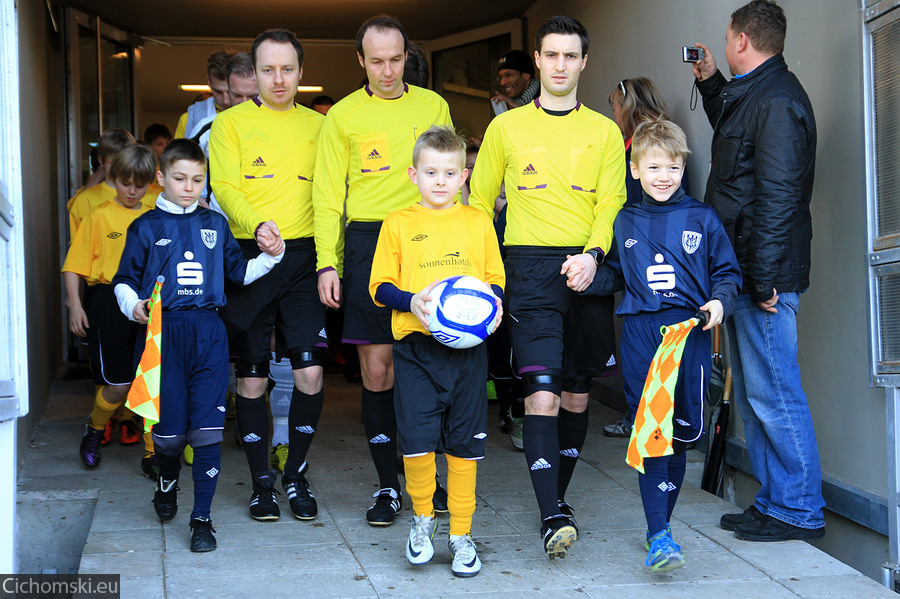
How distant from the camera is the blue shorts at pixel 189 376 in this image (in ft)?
11.7

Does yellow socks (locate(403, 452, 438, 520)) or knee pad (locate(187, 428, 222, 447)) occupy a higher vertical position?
knee pad (locate(187, 428, 222, 447))

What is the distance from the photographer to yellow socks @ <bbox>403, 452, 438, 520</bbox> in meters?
3.24

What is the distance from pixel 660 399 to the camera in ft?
10.4

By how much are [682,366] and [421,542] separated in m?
1.12

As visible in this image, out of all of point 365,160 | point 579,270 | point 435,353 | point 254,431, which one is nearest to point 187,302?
point 254,431

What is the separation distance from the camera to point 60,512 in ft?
14.1

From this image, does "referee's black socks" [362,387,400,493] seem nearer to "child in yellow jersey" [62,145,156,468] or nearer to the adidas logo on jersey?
the adidas logo on jersey

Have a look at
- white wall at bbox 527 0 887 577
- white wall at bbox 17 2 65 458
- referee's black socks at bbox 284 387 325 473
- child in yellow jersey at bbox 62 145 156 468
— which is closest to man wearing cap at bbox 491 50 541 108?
white wall at bbox 527 0 887 577

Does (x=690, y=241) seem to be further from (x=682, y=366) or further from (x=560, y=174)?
(x=560, y=174)

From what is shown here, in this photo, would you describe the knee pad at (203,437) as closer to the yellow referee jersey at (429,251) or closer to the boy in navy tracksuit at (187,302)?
the boy in navy tracksuit at (187,302)

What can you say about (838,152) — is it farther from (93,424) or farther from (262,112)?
(93,424)

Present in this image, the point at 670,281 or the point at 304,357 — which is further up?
the point at 670,281

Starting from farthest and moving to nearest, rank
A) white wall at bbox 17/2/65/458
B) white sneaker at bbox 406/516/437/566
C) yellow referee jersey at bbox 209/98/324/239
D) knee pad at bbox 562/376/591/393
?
white wall at bbox 17/2/65/458, yellow referee jersey at bbox 209/98/324/239, knee pad at bbox 562/376/591/393, white sneaker at bbox 406/516/437/566

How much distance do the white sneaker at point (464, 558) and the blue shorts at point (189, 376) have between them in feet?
3.42
